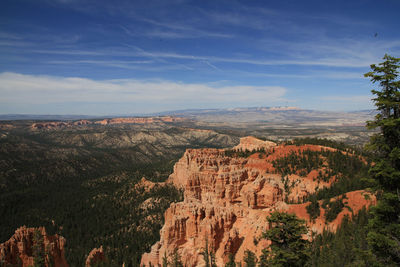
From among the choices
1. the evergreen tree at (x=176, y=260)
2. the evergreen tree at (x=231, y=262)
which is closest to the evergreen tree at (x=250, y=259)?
the evergreen tree at (x=231, y=262)

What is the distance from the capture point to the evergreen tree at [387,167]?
13.8 metres

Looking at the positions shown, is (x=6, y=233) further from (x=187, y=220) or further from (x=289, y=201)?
(x=289, y=201)

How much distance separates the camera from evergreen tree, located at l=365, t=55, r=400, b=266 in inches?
542

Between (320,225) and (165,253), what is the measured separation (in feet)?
85.8

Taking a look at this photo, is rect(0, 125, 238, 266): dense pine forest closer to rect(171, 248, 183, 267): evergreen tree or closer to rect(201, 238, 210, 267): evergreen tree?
rect(171, 248, 183, 267): evergreen tree

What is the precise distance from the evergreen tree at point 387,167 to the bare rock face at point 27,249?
37.0 meters

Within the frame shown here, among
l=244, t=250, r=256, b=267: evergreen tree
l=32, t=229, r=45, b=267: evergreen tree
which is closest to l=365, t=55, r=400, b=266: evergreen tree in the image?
l=244, t=250, r=256, b=267: evergreen tree

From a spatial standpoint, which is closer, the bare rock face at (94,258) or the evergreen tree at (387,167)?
the evergreen tree at (387,167)

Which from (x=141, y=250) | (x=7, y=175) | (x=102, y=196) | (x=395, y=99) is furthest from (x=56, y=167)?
(x=395, y=99)

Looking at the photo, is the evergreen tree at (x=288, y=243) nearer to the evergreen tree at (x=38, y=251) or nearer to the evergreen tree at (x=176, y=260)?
the evergreen tree at (x=176, y=260)

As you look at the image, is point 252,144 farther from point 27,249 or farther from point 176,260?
point 27,249

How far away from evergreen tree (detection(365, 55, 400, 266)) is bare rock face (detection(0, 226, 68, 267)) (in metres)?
37.0

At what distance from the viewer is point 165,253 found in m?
38.2

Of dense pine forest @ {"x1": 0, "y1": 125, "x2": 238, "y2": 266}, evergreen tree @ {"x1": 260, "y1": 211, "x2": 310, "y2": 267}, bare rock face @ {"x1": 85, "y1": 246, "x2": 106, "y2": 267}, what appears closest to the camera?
evergreen tree @ {"x1": 260, "y1": 211, "x2": 310, "y2": 267}
